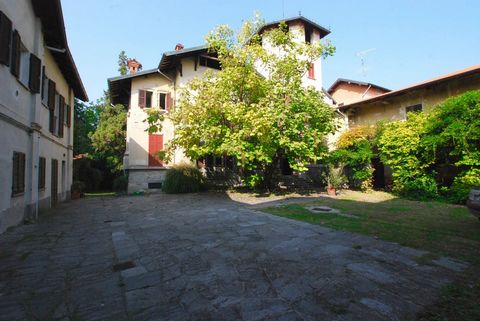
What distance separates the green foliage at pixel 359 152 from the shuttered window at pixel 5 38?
1461cm

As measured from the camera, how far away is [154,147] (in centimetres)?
1636

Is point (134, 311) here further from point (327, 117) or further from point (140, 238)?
point (327, 117)

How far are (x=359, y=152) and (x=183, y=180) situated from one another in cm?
1005

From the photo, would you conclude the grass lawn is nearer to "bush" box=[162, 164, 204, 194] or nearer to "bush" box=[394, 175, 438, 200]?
"bush" box=[394, 175, 438, 200]

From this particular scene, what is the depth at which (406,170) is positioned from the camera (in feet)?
40.9

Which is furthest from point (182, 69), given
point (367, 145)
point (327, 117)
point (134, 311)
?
point (134, 311)

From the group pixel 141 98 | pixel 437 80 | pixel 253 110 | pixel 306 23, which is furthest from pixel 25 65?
pixel 306 23

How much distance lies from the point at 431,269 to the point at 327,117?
1057cm

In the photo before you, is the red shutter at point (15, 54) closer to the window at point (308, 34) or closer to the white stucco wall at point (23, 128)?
the white stucco wall at point (23, 128)

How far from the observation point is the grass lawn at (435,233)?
2.60 meters

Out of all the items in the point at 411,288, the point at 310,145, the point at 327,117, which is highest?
the point at 327,117

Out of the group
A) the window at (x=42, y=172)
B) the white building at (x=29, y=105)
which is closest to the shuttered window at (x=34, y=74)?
the white building at (x=29, y=105)

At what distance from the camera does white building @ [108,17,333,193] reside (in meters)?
15.9

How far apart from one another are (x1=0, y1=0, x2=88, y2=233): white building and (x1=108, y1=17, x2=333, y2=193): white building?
513 centimetres
